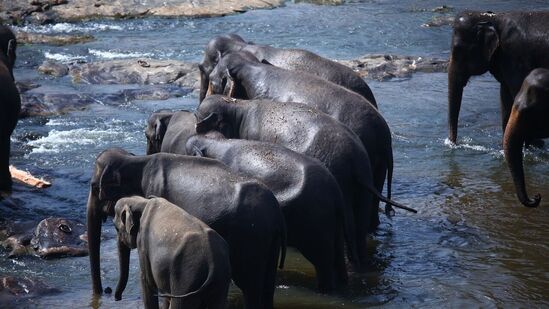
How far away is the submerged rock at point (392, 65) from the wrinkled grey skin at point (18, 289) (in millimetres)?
9125

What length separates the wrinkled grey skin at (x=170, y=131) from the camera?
916cm

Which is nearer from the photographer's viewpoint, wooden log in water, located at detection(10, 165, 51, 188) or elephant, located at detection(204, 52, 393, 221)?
elephant, located at detection(204, 52, 393, 221)

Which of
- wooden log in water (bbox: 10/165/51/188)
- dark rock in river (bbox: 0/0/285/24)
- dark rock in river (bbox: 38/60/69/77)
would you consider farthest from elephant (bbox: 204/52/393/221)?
dark rock in river (bbox: 0/0/285/24)

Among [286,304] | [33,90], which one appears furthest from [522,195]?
[33,90]

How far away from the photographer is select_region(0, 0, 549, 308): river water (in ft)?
26.5

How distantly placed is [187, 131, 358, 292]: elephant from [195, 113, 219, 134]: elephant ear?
37.4 inches

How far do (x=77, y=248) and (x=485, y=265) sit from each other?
334 cm

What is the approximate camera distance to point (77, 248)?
29.7 ft

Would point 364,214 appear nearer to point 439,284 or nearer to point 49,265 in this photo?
point 439,284

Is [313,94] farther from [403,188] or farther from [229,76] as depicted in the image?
[403,188]

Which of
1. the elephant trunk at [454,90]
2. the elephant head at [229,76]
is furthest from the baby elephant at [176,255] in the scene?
the elephant trunk at [454,90]

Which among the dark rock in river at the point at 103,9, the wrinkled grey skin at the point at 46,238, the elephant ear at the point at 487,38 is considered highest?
the elephant ear at the point at 487,38

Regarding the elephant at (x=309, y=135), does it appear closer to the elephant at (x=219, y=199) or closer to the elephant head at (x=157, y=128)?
the elephant head at (x=157, y=128)

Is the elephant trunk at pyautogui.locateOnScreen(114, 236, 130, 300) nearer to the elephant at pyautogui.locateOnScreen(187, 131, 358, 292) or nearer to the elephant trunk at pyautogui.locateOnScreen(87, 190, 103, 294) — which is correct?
the elephant trunk at pyautogui.locateOnScreen(87, 190, 103, 294)
